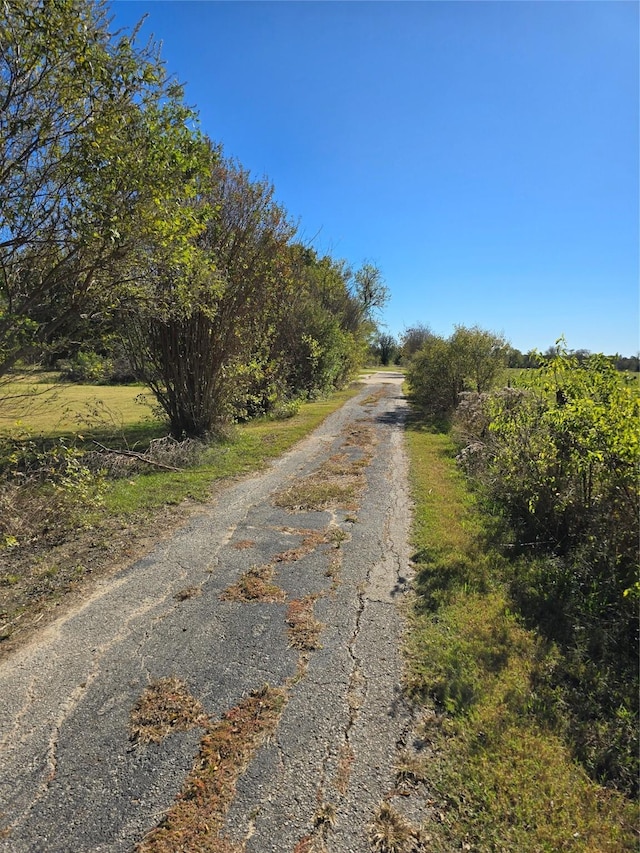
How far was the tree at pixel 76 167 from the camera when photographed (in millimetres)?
3861

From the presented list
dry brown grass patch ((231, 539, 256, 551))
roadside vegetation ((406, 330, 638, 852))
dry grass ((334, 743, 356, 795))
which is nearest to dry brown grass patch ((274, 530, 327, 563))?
dry brown grass patch ((231, 539, 256, 551))

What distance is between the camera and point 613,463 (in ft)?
11.8

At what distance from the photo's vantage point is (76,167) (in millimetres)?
4281

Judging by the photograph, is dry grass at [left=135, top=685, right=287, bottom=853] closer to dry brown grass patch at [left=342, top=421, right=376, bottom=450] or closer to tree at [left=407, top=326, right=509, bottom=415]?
dry brown grass patch at [left=342, top=421, right=376, bottom=450]

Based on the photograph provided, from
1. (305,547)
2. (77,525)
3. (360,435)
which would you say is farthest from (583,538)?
(360,435)

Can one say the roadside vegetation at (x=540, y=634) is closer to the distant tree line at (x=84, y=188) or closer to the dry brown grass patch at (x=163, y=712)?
the dry brown grass patch at (x=163, y=712)

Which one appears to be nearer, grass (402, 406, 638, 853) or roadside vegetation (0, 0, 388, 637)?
grass (402, 406, 638, 853)

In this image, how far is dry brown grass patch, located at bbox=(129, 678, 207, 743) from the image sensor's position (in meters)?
2.43

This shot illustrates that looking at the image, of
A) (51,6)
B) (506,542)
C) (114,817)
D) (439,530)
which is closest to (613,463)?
(506,542)

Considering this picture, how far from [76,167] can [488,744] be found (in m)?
5.73

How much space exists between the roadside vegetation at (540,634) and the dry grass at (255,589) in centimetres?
123

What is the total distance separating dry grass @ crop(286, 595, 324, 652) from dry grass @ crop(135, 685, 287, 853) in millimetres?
487

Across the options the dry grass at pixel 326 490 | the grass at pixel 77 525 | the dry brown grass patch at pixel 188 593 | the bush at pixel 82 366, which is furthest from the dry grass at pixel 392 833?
the bush at pixel 82 366

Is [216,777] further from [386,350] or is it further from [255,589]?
[386,350]
